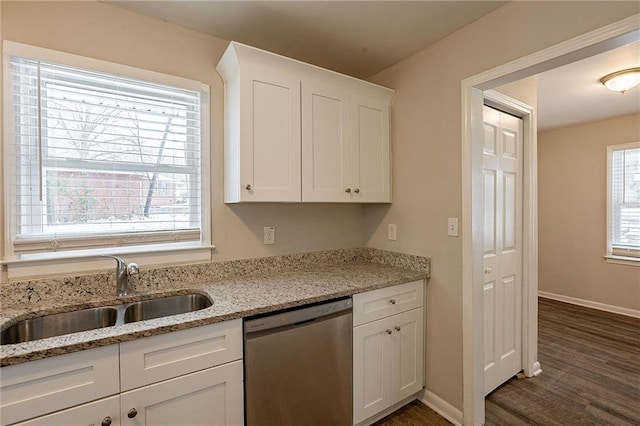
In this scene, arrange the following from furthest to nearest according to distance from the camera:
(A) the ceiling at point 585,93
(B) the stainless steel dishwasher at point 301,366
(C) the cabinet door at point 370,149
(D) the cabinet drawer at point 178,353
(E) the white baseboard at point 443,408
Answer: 1. (A) the ceiling at point 585,93
2. (C) the cabinet door at point 370,149
3. (E) the white baseboard at point 443,408
4. (B) the stainless steel dishwasher at point 301,366
5. (D) the cabinet drawer at point 178,353

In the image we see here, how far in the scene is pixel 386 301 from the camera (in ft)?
6.19

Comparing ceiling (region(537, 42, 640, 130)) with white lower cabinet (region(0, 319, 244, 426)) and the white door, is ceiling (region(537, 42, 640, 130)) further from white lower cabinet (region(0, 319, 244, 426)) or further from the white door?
white lower cabinet (region(0, 319, 244, 426))

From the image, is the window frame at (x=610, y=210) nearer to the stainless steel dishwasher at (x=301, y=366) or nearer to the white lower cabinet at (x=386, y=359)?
the white lower cabinet at (x=386, y=359)

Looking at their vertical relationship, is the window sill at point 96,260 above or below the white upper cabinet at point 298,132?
below

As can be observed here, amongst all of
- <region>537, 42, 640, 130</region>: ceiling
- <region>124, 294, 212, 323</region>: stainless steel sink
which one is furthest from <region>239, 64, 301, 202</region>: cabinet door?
<region>537, 42, 640, 130</region>: ceiling

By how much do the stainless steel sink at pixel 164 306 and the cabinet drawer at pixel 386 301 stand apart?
2.72 ft

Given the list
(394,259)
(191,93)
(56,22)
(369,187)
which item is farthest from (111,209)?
(394,259)

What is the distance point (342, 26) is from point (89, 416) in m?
2.22

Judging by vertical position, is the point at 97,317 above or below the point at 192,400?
above

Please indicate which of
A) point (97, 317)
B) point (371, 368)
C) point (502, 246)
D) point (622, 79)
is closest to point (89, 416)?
point (97, 317)

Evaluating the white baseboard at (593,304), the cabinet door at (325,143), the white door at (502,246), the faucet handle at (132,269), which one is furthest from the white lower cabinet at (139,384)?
the white baseboard at (593,304)

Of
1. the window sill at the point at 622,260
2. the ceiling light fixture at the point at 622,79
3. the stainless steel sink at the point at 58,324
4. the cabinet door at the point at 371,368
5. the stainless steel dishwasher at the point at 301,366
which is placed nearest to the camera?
the stainless steel sink at the point at 58,324

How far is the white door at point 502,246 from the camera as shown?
2.16 metres

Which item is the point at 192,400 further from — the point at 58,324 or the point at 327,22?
the point at 327,22
